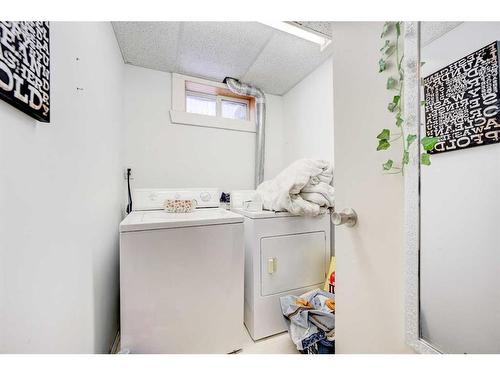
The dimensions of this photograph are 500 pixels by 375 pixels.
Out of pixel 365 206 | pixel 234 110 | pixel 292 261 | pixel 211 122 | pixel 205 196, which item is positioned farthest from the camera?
pixel 234 110

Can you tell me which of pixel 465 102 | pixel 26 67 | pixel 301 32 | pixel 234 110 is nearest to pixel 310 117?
pixel 301 32

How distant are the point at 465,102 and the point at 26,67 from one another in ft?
3.86

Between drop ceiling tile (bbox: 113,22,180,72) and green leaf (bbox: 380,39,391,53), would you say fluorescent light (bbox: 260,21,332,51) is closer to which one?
drop ceiling tile (bbox: 113,22,180,72)

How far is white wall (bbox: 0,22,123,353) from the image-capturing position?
1.71 feet

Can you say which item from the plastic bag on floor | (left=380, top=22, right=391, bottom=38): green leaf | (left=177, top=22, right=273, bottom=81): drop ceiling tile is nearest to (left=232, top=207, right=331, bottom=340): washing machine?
the plastic bag on floor

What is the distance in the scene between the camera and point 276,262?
1.40m

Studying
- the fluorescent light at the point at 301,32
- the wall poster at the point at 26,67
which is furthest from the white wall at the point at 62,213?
the fluorescent light at the point at 301,32

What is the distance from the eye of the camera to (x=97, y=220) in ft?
3.53

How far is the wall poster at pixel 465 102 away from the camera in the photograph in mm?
429

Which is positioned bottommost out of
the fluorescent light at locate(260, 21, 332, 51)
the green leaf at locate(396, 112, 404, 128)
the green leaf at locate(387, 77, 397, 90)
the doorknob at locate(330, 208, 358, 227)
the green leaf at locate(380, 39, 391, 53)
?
the doorknob at locate(330, 208, 358, 227)

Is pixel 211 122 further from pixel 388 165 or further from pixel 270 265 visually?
pixel 388 165

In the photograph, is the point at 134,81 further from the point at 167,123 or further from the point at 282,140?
the point at 282,140

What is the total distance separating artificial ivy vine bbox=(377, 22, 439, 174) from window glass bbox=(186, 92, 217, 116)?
6.56 feet
